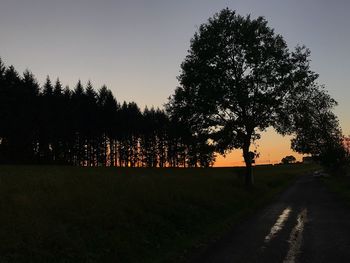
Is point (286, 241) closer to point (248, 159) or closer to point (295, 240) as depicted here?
point (295, 240)

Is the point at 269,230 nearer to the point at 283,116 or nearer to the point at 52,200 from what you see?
the point at 52,200

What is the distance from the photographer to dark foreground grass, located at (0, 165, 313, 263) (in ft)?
40.1

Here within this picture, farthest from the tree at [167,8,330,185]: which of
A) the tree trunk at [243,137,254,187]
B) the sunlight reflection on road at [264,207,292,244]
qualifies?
the sunlight reflection on road at [264,207,292,244]

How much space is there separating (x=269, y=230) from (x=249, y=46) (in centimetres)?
2449

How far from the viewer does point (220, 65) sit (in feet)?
129

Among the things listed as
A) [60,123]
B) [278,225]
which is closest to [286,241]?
[278,225]

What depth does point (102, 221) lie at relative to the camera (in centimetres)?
1563

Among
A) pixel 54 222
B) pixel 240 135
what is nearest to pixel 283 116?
pixel 240 135

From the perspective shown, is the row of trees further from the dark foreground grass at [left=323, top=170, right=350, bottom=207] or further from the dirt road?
the dirt road

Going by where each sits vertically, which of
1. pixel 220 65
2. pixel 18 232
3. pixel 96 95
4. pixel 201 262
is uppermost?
pixel 96 95

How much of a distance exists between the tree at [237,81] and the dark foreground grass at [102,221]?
15.2 metres

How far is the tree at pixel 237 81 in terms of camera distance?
39.2 meters

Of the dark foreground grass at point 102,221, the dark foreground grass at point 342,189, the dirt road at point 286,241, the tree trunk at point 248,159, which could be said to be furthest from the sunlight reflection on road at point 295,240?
the tree trunk at point 248,159

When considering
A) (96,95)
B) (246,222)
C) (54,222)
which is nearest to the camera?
(54,222)
